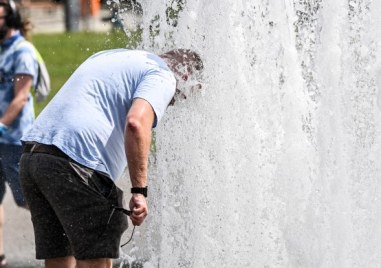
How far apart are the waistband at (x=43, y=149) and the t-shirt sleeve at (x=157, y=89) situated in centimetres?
38

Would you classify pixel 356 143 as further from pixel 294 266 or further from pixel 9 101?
pixel 9 101

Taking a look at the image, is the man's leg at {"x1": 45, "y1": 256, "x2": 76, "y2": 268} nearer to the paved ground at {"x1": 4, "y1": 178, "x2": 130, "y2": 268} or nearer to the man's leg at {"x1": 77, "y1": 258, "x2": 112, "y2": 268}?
the man's leg at {"x1": 77, "y1": 258, "x2": 112, "y2": 268}

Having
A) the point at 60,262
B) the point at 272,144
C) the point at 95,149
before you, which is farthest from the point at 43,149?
the point at 272,144

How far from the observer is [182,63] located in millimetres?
4699

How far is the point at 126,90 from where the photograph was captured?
14.3ft

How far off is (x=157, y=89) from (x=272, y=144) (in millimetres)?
1137

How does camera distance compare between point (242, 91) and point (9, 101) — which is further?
point (9, 101)

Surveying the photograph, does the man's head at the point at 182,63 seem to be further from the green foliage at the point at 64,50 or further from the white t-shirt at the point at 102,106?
the green foliage at the point at 64,50

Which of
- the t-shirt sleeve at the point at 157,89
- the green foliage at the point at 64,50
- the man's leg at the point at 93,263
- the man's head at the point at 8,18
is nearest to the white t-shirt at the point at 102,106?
the t-shirt sleeve at the point at 157,89

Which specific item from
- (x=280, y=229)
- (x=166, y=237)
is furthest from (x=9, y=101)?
(x=280, y=229)

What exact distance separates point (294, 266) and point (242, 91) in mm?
894

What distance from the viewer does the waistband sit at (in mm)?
4352

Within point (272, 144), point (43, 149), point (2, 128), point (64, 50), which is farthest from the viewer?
point (64, 50)

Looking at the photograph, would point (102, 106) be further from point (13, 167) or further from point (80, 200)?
point (13, 167)
